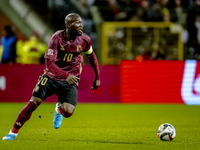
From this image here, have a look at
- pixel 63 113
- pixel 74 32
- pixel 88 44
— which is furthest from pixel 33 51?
pixel 74 32

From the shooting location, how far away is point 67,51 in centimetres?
679

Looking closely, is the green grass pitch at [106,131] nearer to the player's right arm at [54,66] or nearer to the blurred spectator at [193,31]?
the player's right arm at [54,66]

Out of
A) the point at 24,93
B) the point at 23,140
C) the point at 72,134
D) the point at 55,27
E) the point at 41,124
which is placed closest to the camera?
the point at 23,140

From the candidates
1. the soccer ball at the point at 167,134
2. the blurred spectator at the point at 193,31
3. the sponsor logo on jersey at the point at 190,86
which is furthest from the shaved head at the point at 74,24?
the blurred spectator at the point at 193,31

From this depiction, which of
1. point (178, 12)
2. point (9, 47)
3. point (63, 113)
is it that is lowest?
point (63, 113)

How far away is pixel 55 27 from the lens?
57.2 feet

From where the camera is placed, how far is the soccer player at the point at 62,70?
6477 millimetres

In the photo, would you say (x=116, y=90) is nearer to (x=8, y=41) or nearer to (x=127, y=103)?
(x=127, y=103)

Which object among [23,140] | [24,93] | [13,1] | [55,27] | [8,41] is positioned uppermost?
[13,1]

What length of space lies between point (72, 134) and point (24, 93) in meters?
7.45

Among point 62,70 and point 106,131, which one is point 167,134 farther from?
point 62,70

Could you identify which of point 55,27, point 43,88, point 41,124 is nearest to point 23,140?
point 43,88

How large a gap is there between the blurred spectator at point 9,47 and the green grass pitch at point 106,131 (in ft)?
11.5

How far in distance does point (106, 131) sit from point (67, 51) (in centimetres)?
186
